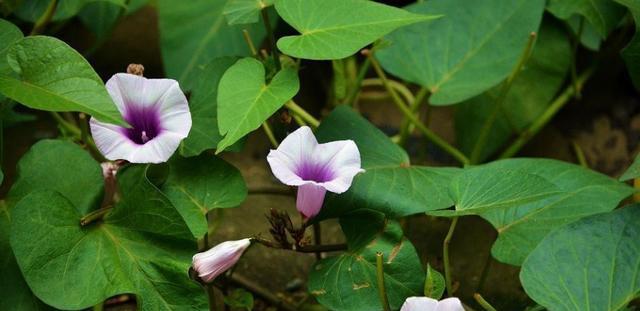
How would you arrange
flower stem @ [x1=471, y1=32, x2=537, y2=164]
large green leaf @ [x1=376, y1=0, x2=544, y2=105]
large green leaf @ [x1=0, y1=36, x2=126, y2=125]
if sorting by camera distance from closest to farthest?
large green leaf @ [x1=0, y1=36, x2=126, y2=125], flower stem @ [x1=471, y1=32, x2=537, y2=164], large green leaf @ [x1=376, y1=0, x2=544, y2=105]

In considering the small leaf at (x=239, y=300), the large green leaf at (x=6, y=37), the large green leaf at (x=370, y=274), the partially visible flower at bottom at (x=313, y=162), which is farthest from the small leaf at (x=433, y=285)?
the large green leaf at (x=6, y=37)

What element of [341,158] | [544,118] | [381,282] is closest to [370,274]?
[381,282]

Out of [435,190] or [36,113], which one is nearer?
[435,190]

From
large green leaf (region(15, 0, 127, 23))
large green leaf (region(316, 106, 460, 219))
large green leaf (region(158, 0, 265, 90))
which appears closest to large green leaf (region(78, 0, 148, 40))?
large green leaf (region(158, 0, 265, 90))

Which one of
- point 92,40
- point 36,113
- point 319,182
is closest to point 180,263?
point 319,182

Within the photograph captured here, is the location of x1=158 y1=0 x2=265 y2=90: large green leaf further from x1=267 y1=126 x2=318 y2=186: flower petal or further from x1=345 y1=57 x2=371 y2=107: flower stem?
x1=267 y1=126 x2=318 y2=186: flower petal

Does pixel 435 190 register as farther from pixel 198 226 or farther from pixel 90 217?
pixel 90 217
